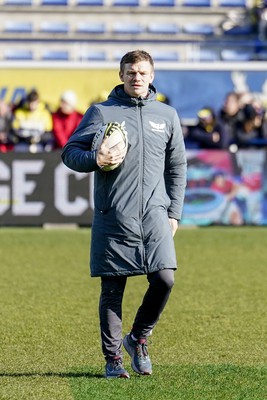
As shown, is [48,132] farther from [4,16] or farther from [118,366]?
[118,366]

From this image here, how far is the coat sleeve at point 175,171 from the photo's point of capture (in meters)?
6.75

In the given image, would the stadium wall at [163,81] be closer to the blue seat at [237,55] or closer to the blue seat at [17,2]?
the blue seat at [237,55]

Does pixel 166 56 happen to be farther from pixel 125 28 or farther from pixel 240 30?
pixel 240 30

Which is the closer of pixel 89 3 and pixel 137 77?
pixel 137 77

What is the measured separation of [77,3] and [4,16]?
1.83 metres

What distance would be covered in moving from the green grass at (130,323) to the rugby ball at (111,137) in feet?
4.47

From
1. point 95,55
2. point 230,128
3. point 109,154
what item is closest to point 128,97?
point 109,154

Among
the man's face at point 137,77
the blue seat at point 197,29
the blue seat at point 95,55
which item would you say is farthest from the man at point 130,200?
the blue seat at point 197,29

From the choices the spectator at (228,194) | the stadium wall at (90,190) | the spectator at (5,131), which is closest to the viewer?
the stadium wall at (90,190)

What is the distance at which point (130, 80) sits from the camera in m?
6.45

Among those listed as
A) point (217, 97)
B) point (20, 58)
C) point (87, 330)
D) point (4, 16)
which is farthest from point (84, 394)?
point (4, 16)

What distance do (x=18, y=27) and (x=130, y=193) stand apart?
64.4 feet

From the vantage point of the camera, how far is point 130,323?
30.1 ft

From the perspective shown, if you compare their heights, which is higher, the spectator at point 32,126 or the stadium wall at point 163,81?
the stadium wall at point 163,81
